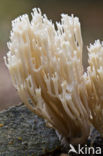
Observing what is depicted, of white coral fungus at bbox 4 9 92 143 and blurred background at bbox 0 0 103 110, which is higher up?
blurred background at bbox 0 0 103 110

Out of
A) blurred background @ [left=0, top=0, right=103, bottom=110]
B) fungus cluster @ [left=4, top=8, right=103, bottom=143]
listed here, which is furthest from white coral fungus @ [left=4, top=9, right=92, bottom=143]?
blurred background @ [left=0, top=0, right=103, bottom=110]

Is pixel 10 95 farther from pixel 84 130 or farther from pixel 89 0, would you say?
pixel 89 0

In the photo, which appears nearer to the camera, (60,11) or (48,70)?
(48,70)

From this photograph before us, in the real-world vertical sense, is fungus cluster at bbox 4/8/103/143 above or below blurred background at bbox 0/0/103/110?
below

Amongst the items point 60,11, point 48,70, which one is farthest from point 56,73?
point 60,11

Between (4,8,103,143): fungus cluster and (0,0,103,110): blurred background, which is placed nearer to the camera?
(4,8,103,143): fungus cluster

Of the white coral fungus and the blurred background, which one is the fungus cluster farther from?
the blurred background

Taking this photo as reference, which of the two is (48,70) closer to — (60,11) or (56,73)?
(56,73)

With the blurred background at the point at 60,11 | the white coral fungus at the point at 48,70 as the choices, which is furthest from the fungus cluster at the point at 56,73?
the blurred background at the point at 60,11
